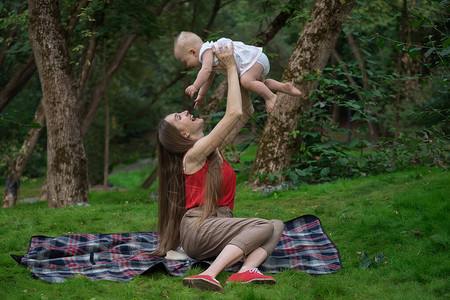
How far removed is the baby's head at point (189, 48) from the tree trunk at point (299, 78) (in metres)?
3.95

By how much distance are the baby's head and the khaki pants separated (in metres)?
1.31

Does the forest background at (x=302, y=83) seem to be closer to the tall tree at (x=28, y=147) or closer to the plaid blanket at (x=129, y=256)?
the tall tree at (x=28, y=147)

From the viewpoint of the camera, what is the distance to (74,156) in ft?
28.0

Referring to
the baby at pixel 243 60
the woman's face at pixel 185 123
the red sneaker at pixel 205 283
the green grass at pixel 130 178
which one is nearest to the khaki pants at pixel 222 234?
the red sneaker at pixel 205 283

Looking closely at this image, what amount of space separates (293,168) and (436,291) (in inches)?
201

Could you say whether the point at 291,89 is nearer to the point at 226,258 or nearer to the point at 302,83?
the point at 226,258

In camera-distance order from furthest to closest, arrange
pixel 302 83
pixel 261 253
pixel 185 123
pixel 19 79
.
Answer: pixel 19 79, pixel 302 83, pixel 185 123, pixel 261 253

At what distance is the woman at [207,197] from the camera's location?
4.09 metres

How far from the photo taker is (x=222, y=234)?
13.8 feet

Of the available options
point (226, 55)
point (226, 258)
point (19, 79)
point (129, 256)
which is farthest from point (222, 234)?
point (19, 79)

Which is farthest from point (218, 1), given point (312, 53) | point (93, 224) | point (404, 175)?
point (93, 224)

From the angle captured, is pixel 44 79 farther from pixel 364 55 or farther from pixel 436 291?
pixel 436 291

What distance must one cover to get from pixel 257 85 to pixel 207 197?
3.45ft

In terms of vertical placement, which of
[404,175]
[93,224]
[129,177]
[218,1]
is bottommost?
[129,177]
